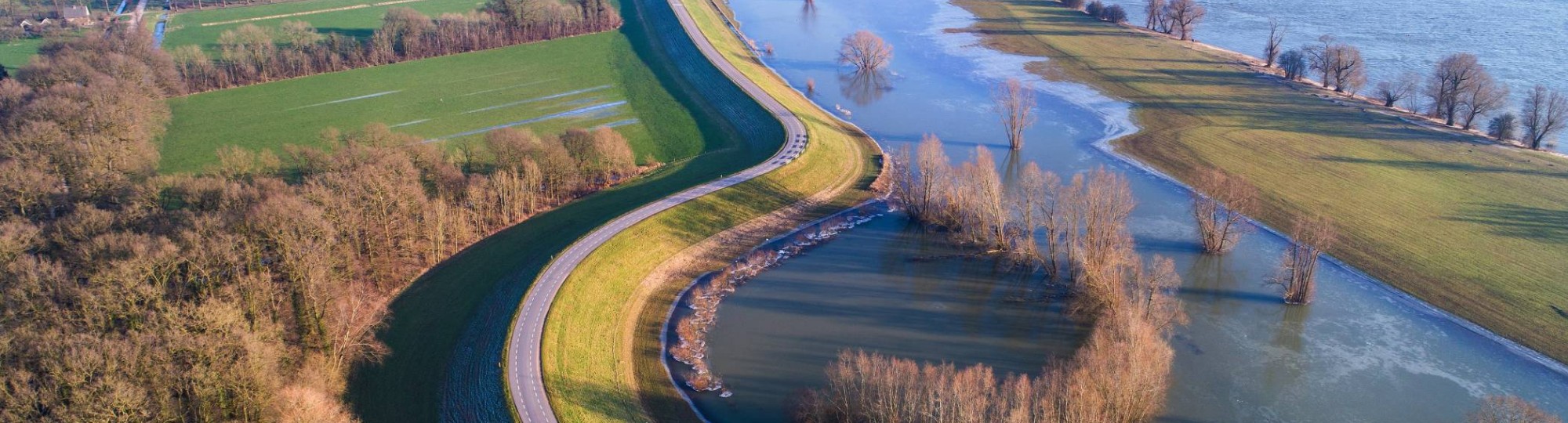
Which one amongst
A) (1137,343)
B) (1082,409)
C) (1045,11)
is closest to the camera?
(1082,409)

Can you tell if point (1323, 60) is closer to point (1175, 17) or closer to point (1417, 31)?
point (1175, 17)

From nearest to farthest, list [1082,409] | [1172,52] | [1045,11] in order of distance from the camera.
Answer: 1. [1082,409]
2. [1172,52]
3. [1045,11]

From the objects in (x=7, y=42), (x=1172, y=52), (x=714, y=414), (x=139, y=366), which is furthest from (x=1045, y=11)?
(x=7, y=42)

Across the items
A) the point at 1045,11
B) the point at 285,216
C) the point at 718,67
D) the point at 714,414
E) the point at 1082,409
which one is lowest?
the point at 714,414

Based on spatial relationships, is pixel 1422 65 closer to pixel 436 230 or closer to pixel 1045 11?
pixel 1045 11

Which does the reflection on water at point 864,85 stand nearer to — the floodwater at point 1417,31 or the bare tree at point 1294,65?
the bare tree at point 1294,65

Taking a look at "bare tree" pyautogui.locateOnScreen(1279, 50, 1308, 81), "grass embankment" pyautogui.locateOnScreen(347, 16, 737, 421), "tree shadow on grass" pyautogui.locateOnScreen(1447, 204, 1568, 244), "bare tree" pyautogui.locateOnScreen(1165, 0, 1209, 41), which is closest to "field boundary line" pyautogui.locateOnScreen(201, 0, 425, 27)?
"grass embankment" pyautogui.locateOnScreen(347, 16, 737, 421)
